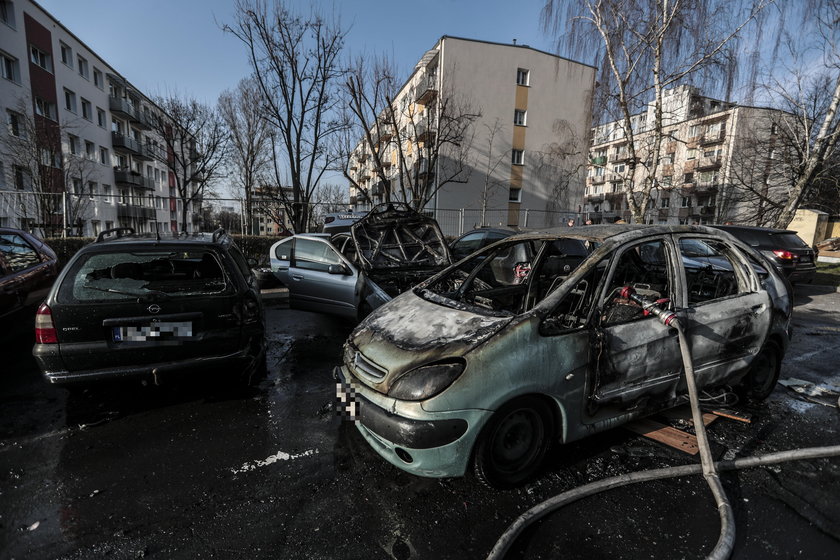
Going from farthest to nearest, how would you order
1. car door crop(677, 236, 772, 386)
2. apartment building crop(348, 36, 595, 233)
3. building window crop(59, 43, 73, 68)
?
building window crop(59, 43, 73, 68)
apartment building crop(348, 36, 595, 233)
car door crop(677, 236, 772, 386)

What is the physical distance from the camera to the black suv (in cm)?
316

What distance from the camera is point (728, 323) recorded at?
319 cm

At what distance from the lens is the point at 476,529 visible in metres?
2.21

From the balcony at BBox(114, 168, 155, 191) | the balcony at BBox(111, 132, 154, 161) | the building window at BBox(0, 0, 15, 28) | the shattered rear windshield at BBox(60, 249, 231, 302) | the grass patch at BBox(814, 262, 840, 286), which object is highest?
the building window at BBox(0, 0, 15, 28)

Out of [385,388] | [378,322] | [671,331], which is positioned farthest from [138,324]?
[671,331]

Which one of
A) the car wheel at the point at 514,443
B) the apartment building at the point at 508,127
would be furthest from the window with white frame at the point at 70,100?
the car wheel at the point at 514,443

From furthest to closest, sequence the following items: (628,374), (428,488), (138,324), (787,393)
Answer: (787,393), (138,324), (628,374), (428,488)

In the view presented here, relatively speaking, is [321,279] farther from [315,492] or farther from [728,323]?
[728,323]

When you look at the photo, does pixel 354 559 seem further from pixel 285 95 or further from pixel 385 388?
pixel 285 95

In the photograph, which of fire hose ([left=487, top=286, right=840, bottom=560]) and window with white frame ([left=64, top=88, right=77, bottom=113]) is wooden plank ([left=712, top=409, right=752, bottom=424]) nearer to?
fire hose ([left=487, top=286, right=840, bottom=560])

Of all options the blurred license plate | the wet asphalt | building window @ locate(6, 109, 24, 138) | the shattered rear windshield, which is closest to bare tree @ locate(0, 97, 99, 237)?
building window @ locate(6, 109, 24, 138)

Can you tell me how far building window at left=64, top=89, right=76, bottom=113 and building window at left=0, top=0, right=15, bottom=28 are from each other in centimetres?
572

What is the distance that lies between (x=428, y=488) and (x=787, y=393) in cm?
392

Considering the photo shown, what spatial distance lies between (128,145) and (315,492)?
41.4 m
